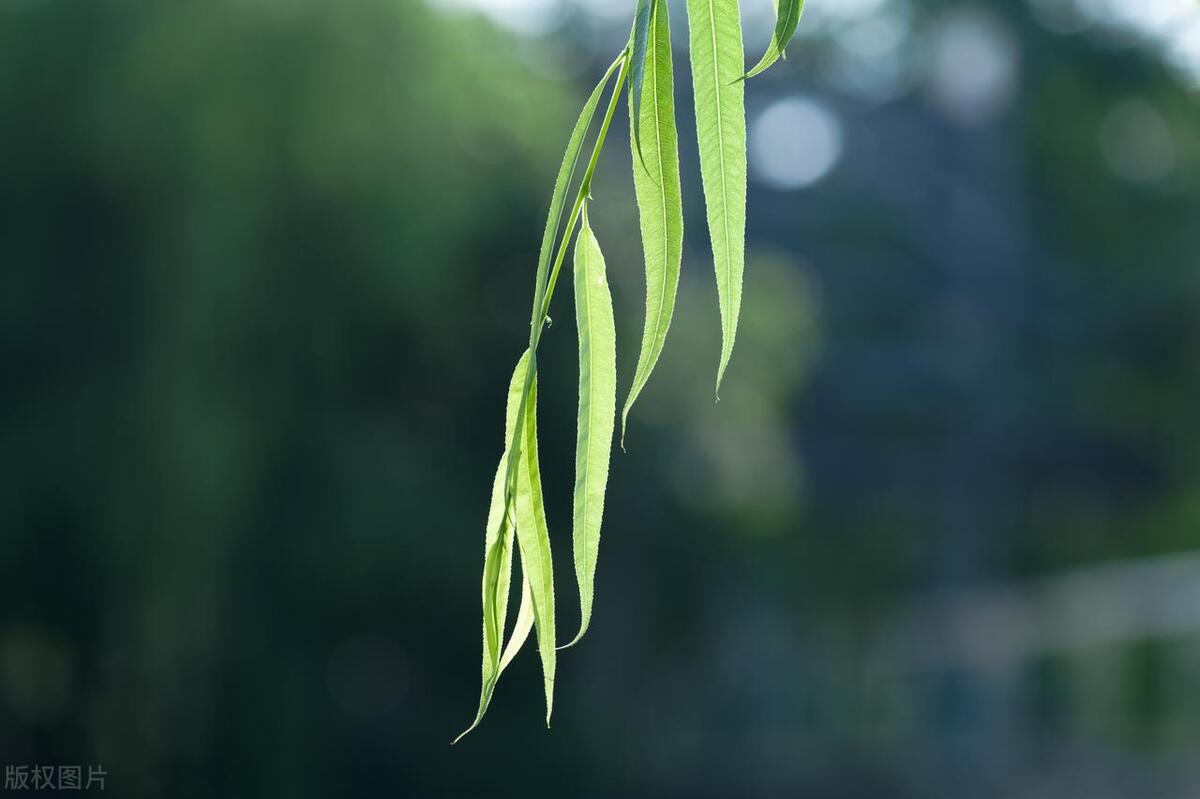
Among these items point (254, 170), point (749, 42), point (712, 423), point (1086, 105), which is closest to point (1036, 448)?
point (1086, 105)

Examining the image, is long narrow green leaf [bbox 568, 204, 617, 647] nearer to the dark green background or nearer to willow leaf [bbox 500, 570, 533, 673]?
willow leaf [bbox 500, 570, 533, 673]

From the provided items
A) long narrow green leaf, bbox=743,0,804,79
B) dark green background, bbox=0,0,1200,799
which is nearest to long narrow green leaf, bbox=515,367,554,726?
long narrow green leaf, bbox=743,0,804,79

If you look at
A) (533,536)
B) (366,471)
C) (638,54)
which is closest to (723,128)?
(638,54)

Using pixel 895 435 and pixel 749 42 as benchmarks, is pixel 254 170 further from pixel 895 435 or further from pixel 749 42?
pixel 895 435

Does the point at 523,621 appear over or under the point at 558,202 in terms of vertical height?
under

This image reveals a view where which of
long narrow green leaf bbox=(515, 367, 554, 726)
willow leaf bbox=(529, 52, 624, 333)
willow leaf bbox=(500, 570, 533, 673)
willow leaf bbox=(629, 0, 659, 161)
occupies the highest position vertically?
willow leaf bbox=(629, 0, 659, 161)

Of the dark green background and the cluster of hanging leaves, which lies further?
the dark green background

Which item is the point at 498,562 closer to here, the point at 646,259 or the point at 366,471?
the point at 646,259
